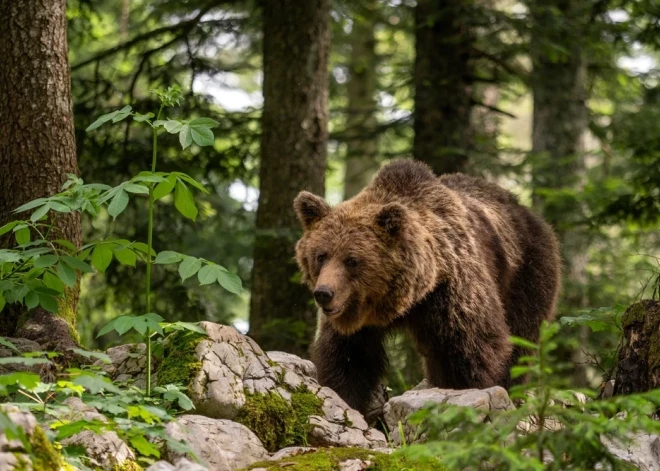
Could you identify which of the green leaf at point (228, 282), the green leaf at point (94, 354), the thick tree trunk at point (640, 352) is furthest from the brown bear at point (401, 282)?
the green leaf at point (94, 354)

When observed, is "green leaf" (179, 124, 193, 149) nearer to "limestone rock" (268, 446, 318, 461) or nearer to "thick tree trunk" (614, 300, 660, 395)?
"limestone rock" (268, 446, 318, 461)

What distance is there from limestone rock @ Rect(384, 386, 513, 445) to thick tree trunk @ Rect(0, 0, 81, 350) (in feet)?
7.41

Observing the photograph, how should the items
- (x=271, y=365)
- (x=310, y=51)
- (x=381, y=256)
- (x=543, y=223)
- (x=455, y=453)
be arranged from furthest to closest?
1. (x=310, y=51)
2. (x=543, y=223)
3. (x=381, y=256)
4. (x=271, y=365)
5. (x=455, y=453)

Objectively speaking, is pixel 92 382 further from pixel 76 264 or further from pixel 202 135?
pixel 202 135

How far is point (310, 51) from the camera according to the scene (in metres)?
9.23

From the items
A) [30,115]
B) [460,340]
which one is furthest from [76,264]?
[460,340]

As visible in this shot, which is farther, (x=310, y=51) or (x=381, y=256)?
(x=310, y=51)

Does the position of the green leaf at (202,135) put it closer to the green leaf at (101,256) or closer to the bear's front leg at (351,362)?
the green leaf at (101,256)

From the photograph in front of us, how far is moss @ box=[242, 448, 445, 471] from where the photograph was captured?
440 cm

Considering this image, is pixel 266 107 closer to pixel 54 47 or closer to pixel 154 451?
pixel 54 47

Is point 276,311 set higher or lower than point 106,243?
lower

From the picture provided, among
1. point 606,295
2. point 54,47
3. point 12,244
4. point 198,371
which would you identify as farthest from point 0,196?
point 606,295

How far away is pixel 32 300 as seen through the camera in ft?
15.5

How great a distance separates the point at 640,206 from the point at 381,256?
3568 mm
